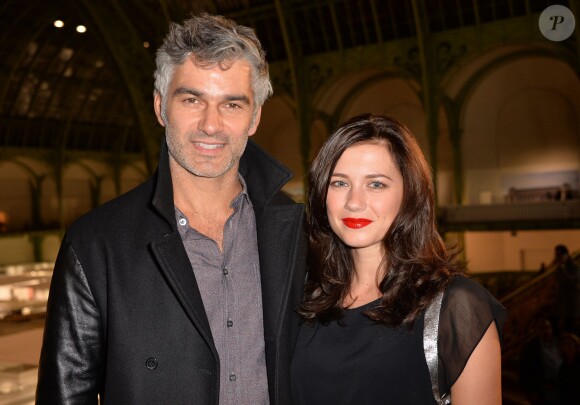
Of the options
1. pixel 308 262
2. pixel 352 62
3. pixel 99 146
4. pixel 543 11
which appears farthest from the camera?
pixel 99 146

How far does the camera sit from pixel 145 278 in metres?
2.30

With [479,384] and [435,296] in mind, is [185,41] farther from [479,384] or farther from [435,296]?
[479,384]

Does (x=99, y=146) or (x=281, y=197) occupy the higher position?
(x=99, y=146)

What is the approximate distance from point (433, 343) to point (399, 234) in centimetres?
55

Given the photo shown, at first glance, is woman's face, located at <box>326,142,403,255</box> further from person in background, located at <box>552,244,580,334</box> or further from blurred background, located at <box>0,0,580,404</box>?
blurred background, located at <box>0,0,580,404</box>

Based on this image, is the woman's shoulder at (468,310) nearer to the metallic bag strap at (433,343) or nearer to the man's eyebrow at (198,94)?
the metallic bag strap at (433,343)

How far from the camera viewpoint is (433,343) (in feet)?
8.10

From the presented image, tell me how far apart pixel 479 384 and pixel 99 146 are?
37.2 metres

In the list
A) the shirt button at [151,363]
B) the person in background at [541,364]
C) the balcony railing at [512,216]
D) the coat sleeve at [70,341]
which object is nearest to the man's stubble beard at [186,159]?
the coat sleeve at [70,341]

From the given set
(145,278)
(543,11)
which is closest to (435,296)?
(145,278)

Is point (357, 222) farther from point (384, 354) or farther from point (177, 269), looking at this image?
point (177, 269)

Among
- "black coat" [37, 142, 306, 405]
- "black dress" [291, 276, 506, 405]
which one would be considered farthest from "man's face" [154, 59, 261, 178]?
"black dress" [291, 276, 506, 405]

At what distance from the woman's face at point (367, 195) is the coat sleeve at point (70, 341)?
46.7 inches

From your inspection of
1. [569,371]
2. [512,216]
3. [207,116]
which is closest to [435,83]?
[512,216]
